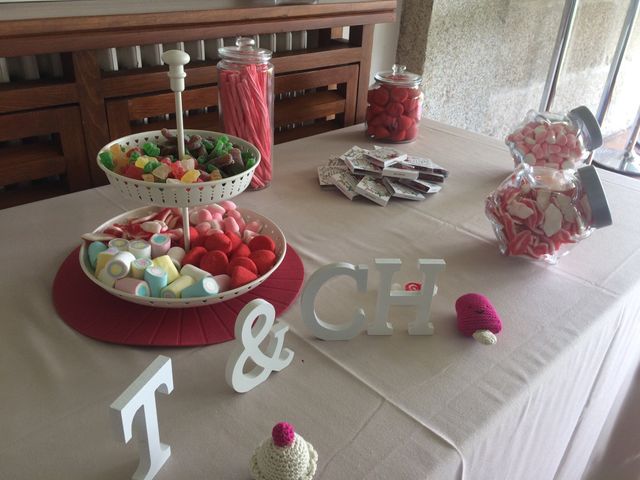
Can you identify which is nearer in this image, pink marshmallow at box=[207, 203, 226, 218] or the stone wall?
pink marshmallow at box=[207, 203, 226, 218]

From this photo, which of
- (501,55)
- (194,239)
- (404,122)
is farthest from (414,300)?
(501,55)

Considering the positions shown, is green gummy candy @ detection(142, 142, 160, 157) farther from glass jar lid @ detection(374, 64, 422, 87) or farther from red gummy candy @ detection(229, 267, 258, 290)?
glass jar lid @ detection(374, 64, 422, 87)

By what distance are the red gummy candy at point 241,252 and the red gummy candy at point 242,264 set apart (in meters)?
0.02

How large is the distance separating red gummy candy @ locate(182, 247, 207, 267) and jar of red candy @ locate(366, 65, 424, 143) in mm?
759

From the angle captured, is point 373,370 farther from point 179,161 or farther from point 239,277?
point 179,161

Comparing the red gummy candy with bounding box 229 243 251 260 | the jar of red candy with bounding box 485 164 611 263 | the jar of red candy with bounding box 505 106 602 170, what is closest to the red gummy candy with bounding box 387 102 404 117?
the jar of red candy with bounding box 505 106 602 170

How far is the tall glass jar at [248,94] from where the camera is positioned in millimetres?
1072

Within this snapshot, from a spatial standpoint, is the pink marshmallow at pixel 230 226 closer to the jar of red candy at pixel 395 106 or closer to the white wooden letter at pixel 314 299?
the white wooden letter at pixel 314 299

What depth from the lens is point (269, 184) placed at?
46.5 inches

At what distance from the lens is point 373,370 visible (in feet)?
2.22

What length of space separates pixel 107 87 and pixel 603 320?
37.9 inches

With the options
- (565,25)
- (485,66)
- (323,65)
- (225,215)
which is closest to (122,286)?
(225,215)

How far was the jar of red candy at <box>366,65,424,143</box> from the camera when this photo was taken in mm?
1378

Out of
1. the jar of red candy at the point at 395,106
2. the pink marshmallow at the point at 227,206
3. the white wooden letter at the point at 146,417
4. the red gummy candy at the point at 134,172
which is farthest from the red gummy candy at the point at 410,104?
the white wooden letter at the point at 146,417
